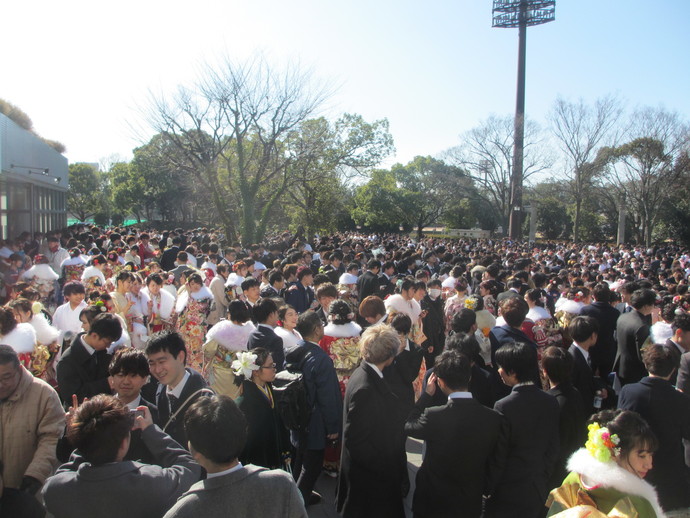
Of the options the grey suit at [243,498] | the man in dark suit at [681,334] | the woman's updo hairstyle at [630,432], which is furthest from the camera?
the man in dark suit at [681,334]

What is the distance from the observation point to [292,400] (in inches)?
140

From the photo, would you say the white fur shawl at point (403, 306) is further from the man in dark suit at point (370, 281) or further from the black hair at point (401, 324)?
the man in dark suit at point (370, 281)

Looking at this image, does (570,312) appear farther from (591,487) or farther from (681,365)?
(591,487)

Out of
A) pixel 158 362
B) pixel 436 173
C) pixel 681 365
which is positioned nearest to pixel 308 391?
pixel 158 362

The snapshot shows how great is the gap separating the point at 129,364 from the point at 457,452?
1.97 meters

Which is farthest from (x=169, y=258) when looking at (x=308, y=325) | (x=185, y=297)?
(x=308, y=325)

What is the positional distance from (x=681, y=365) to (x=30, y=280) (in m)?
8.04

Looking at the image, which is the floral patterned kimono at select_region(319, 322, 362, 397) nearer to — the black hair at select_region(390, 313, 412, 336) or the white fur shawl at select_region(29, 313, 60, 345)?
the black hair at select_region(390, 313, 412, 336)

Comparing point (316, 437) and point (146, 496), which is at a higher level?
point (146, 496)

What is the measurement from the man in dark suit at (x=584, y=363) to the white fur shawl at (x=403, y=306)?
2.12 metres

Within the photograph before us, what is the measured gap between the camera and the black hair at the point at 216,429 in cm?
199

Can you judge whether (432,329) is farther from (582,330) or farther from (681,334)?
(681,334)

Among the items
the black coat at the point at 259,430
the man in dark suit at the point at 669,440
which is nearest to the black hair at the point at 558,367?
the man in dark suit at the point at 669,440

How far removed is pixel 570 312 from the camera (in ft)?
19.4
